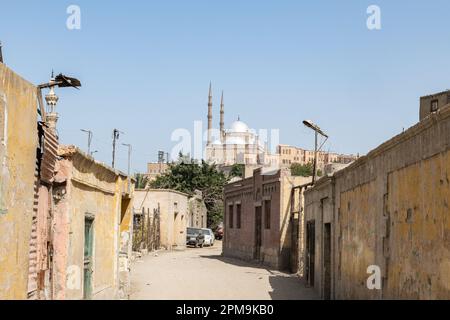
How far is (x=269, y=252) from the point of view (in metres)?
29.4

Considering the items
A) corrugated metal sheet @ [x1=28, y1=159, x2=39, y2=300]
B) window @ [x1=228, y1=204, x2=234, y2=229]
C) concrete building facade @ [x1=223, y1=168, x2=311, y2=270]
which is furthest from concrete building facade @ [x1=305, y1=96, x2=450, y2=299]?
window @ [x1=228, y1=204, x2=234, y2=229]

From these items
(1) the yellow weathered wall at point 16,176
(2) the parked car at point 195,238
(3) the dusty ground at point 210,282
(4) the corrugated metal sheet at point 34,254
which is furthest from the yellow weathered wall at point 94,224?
(2) the parked car at point 195,238

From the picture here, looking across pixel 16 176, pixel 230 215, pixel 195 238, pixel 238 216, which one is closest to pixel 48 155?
pixel 16 176

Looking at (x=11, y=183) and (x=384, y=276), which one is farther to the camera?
(x=384, y=276)

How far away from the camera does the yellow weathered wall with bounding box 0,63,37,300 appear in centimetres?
782

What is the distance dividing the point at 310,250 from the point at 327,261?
157 inches

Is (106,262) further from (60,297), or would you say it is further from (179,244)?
(179,244)

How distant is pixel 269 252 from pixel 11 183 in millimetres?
22064

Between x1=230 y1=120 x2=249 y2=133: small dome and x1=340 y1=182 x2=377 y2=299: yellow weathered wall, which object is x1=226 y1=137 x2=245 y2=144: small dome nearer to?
x1=230 y1=120 x2=249 y2=133: small dome

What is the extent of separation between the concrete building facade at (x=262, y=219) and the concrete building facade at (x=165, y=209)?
622 cm

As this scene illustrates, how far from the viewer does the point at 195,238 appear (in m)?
49.2

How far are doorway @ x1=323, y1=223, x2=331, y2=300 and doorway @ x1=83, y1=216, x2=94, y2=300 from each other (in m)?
6.44

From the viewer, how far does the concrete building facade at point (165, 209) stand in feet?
142
